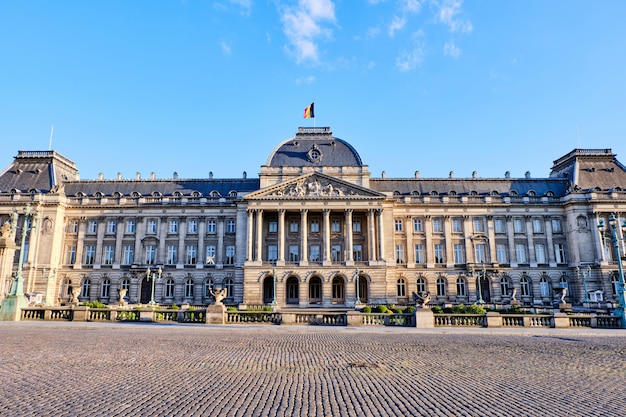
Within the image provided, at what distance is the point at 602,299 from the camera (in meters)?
50.6

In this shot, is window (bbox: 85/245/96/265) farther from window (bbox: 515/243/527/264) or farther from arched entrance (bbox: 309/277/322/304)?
window (bbox: 515/243/527/264)

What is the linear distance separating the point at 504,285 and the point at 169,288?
46.1m

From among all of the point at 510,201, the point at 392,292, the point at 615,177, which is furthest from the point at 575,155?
the point at 392,292

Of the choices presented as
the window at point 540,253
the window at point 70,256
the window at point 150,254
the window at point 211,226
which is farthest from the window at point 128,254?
the window at point 540,253

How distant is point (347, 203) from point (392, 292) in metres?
Answer: 12.9

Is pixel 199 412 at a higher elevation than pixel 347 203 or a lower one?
lower

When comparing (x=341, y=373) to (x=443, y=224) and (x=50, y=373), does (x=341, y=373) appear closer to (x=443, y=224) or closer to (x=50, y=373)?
(x=50, y=373)

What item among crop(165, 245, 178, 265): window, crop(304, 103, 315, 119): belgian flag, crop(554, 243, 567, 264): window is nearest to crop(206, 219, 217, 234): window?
crop(165, 245, 178, 265): window

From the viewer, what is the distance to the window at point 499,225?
190ft

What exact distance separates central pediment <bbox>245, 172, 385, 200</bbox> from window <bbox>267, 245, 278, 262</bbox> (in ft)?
24.1

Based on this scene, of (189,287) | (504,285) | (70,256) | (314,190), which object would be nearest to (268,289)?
(189,287)

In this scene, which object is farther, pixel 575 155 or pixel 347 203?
pixel 575 155

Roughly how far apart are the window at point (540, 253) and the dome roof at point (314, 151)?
27.4m

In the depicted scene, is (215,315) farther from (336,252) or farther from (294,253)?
(336,252)
